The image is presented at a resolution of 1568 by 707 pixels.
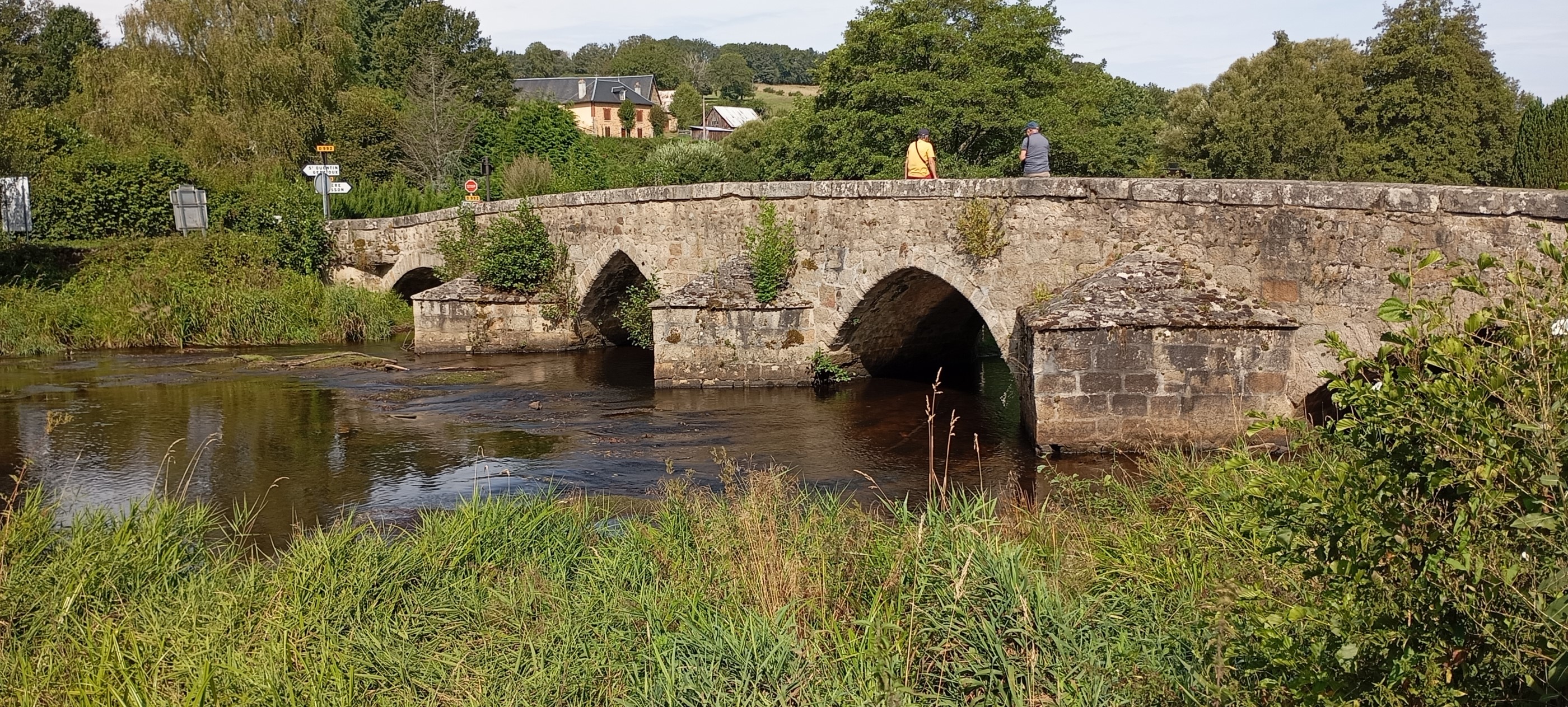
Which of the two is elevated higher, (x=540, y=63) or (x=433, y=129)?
(x=540, y=63)

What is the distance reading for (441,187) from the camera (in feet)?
120

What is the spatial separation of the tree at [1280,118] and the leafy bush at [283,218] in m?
23.4

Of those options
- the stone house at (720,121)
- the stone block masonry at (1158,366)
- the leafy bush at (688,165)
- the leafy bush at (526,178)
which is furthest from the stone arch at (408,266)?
the stone house at (720,121)

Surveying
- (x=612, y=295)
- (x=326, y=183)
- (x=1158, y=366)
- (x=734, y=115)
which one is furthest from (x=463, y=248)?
(x=734, y=115)

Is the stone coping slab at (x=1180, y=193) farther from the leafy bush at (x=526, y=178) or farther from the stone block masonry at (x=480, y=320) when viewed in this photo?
the leafy bush at (x=526, y=178)

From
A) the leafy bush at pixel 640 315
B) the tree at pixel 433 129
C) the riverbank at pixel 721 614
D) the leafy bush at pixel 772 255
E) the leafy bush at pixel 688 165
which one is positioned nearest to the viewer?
the riverbank at pixel 721 614

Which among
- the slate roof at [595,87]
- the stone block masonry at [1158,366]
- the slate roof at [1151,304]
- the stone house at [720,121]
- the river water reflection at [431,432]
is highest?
the slate roof at [595,87]

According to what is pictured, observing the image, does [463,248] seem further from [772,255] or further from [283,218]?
[772,255]

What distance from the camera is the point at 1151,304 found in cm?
970

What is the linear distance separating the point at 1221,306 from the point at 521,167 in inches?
764

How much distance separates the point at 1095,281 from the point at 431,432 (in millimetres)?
6611

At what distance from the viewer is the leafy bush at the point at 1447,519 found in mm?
2531

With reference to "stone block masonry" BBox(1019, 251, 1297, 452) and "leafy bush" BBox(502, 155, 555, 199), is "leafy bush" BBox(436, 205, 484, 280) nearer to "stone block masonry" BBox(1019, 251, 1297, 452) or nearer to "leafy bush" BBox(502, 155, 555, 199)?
"leafy bush" BBox(502, 155, 555, 199)

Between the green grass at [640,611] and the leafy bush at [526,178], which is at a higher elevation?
the leafy bush at [526,178]
